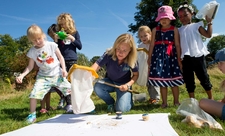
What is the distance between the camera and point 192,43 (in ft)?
11.1

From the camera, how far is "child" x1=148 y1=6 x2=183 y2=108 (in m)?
3.31

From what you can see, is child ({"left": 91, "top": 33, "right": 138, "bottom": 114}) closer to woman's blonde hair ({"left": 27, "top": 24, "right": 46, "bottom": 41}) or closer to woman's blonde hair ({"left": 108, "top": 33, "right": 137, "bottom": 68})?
woman's blonde hair ({"left": 108, "top": 33, "right": 137, "bottom": 68})

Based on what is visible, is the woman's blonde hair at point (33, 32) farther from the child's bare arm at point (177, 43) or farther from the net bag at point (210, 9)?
the net bag at point (210, 9)

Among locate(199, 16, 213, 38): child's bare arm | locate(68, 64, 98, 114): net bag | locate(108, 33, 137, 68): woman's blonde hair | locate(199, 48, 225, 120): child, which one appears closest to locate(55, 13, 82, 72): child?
locate(108, 33, 137, 68): woman's blonde hair

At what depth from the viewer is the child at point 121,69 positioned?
3079 millimetres

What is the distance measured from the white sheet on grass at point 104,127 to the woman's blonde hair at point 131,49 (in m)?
0.87

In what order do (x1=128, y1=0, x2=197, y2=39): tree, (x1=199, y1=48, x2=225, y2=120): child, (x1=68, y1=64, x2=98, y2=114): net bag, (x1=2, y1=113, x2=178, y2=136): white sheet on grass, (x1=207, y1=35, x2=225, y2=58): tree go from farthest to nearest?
(x1=207, y1=35, x2=225, y2=58): tree, (x1=128, y1=0, x2=197, y2=39): tree, (x1=68, y1=64, x2=98, y2=114): net bag, (x1=199, y1=48, x2=225, y2=120): child, (x1=2, y1=113, x2=178, y2=136): white sheet on grass

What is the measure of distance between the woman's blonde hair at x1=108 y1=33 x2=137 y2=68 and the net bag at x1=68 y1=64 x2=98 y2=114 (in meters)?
0.62

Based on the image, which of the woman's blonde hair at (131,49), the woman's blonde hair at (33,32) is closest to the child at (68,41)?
the woman's blonde hair at (33,32)

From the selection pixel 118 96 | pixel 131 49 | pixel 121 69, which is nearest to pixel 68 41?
pixel 121 69

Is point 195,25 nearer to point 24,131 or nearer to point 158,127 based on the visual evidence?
point 158,127

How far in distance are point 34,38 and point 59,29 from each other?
2.70ft

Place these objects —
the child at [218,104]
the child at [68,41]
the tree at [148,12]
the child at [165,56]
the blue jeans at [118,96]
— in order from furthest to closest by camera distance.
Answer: the tree at [148,12], the child at [68,41], the child at [165,56], the blue jeans at [118,96], the child at [218,104]

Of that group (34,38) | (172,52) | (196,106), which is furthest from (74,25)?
(196,106)
